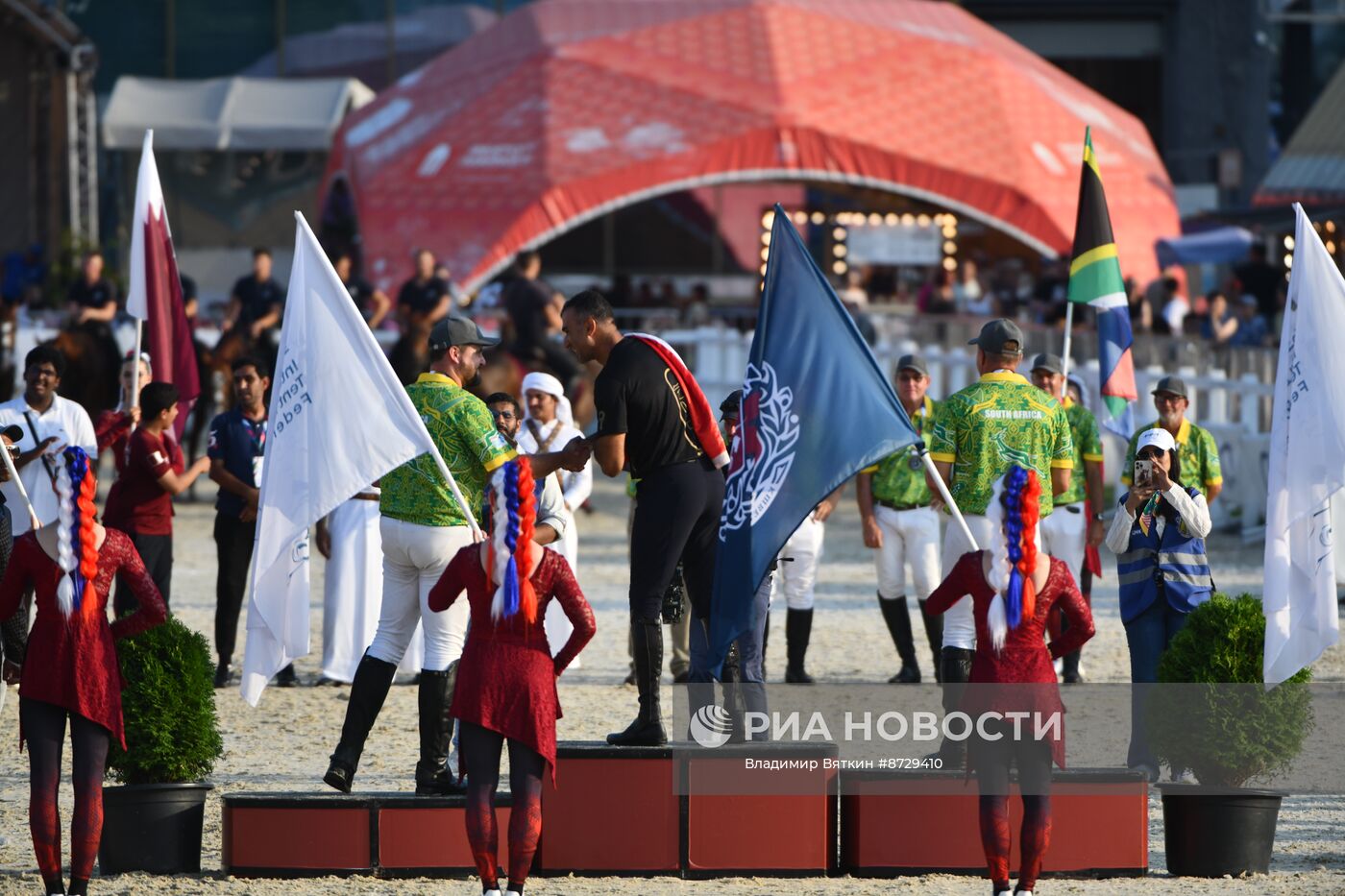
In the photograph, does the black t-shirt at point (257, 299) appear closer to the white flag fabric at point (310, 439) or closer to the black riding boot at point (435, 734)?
the white flag fabric at point (310, 439)

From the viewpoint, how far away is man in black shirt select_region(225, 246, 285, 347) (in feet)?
62.2

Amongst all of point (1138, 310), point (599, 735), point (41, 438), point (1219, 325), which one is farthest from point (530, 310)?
point (599, 735)

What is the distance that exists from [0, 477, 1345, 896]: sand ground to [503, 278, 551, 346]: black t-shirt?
2.46 metres

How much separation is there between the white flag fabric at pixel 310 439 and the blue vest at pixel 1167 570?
3.35 meters

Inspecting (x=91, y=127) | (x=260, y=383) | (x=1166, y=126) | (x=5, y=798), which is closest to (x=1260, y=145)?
(x=1166, y=126)

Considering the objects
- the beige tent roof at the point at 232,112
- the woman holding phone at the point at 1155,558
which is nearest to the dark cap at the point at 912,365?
the woman holding phone at the point at 1155,558

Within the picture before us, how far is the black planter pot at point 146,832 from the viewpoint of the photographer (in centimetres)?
763

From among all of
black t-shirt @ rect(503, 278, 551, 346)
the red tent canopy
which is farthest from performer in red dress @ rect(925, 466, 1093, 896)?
the red tent canopy

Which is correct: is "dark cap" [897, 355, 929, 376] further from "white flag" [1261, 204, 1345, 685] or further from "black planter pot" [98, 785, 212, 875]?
"black planter pot" [98, 785, 212, 875]

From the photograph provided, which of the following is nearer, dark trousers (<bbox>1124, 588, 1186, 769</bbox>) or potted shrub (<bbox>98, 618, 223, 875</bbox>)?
potted shrub (<bbox>98, 618, 223, 875</bbox>)

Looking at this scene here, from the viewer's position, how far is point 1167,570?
920 centimetres

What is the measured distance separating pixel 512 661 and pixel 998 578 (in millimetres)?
1582

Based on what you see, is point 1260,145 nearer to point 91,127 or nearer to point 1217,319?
point 1217,319

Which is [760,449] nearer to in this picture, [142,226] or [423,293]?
[142,226]
